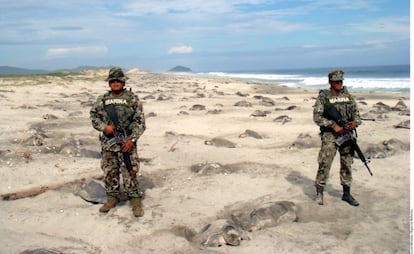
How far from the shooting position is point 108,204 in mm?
6477

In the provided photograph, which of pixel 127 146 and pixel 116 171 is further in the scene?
pixel 116 171

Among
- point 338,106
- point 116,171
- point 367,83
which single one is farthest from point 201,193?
point 367,83

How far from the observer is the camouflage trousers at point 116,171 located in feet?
20.7

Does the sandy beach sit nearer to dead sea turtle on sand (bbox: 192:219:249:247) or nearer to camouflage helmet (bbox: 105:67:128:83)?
dead sea turtle on sand (bbox: 192:219:249:247)

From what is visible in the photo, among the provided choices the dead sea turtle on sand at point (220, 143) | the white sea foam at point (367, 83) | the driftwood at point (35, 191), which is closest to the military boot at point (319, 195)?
the driftwood at point (35, 191)

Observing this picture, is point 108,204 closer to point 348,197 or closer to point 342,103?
point 348,197

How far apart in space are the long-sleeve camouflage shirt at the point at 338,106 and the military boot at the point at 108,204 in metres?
3.40

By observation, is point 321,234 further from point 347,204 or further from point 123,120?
point 123,120

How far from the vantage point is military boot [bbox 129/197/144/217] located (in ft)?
20.6

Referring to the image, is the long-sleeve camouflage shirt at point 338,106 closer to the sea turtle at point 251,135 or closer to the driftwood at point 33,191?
the driftwood at point 33,191

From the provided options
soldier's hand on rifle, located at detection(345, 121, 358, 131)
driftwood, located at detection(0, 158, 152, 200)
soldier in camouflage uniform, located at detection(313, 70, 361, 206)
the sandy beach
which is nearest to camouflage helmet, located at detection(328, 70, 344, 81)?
soldier in camouflage uniform, located at detection(313, 70, 361, 206)

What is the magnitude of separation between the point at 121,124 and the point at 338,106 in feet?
10.9

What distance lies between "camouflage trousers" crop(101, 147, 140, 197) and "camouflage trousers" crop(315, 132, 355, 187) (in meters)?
2.91

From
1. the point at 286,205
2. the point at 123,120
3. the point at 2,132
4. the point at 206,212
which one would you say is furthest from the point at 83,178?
the point at 2,132
